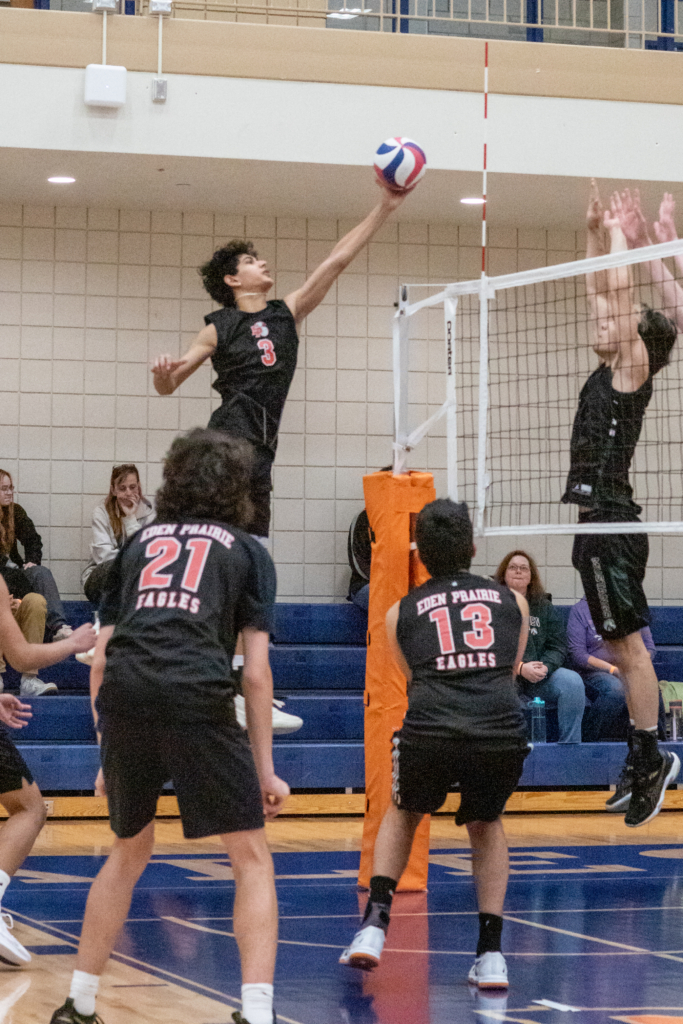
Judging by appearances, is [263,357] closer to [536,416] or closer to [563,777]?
[563,777]

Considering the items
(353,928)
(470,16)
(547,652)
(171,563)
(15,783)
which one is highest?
(470,16)

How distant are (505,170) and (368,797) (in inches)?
197

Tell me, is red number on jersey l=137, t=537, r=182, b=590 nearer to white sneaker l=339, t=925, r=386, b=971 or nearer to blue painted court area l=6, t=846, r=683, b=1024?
blue painted court area l=6, t=846, r=683, b=1024

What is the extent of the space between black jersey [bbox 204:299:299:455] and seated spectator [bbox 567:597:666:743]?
445cm

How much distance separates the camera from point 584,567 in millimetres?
5691

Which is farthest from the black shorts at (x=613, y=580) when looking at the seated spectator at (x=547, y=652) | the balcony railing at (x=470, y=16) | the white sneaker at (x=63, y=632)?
the balcony railing at (x=470, y=16)

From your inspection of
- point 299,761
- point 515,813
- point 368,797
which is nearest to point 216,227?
point 299,761

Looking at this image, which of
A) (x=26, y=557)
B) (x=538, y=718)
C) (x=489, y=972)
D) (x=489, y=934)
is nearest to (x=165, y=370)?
(x=489, y=934)

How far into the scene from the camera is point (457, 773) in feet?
15.5

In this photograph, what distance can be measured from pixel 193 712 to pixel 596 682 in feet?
21.3

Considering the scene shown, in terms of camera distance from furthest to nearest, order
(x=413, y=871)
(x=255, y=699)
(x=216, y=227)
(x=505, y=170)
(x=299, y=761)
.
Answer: (x=216, y=227) → (x=505, y=170) → (x=299, y=761) → (x=413, y=871) → (x=255, y=699)

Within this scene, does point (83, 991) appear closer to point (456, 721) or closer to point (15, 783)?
point (15, 783)

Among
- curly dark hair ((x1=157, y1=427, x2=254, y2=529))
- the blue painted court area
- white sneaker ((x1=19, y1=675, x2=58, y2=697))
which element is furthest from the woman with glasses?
curly dark hair ((x1=157, y1=427, x2=254, y2=529))

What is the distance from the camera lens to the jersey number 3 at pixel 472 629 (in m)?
4.73
